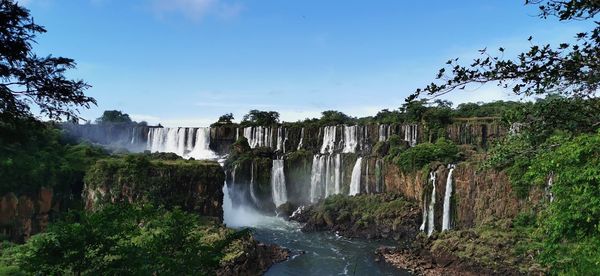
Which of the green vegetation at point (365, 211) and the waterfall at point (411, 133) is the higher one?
the waterfall at point (411, 133)

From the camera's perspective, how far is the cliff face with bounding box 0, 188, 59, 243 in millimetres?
29297

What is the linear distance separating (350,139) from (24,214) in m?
35.7

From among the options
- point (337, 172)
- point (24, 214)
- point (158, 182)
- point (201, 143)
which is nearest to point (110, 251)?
point (24, 214)

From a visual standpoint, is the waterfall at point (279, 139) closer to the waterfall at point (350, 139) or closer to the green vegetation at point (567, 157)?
the waterfall at point (350, 139)

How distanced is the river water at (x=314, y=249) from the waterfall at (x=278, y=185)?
4.44 metres

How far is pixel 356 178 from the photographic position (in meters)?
48.2

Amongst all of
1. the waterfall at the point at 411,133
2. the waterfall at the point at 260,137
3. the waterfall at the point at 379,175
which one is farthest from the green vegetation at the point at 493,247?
the waterfall at the point at 260,137

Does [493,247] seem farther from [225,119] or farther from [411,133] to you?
[225,119]

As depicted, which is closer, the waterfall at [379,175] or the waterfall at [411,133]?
the waterfall at [379,175]

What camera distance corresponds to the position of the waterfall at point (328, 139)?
5712 cm

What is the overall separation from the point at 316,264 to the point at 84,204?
17.8 meters

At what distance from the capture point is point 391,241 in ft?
121

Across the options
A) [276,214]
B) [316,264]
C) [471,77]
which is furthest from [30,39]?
[276,214]

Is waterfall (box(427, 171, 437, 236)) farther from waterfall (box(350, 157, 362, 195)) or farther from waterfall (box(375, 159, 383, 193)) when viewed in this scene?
waterfall (box(350, 157, 362, 195))
